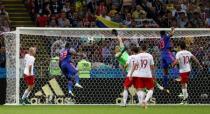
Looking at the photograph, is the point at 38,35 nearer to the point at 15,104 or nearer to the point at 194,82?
the point at 15,104

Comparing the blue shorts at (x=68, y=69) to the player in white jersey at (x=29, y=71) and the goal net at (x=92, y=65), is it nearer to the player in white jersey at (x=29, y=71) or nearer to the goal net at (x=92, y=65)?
the goal net at (x=92, y=65)

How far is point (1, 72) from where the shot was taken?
2694 centimetres

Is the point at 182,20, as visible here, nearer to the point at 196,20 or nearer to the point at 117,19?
the point at 196,20

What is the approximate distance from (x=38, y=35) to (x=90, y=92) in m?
2.77

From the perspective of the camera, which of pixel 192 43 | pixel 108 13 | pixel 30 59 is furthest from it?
pixel 108 13

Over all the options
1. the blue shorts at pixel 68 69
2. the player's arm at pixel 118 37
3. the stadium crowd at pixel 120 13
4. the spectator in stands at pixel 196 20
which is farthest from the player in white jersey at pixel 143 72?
the spectator in stands at pixel 196 20

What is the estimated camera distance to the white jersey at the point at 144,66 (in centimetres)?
2288

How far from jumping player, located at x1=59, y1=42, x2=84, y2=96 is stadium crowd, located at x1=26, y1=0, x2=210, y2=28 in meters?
5.30

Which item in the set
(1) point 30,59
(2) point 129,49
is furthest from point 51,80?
(2) point 129,49

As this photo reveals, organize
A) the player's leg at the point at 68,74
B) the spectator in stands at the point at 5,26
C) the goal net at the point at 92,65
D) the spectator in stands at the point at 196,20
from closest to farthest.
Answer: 1. the player's leg at the point at 68,74
2. the goal net at the point at 92,65
3. the spectator in stands at the point at 5,26
4. the spectator in stands at the point at 196,20

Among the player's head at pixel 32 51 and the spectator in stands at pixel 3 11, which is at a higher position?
the spectator in stands at pixel 3 11

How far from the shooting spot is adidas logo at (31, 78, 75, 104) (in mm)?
26875

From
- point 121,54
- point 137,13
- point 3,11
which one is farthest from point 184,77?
point 3,11

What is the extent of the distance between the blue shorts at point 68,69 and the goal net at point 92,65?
0.68 feet
